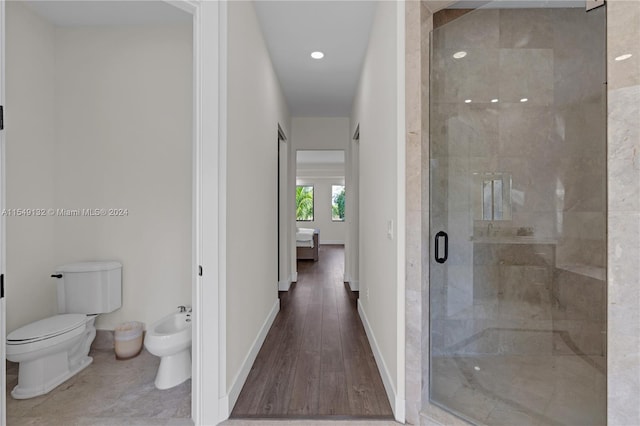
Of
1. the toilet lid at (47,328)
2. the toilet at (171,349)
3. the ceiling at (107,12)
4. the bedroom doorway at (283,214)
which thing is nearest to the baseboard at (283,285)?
the bedroom doorway at (283,214)

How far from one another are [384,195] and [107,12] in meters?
2.71

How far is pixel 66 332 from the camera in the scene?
2057 millimetres

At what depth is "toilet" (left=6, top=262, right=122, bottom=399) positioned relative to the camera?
1.92 metres

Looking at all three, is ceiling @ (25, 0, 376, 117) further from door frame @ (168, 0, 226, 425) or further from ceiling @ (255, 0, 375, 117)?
door frame @ (168, 0, 226, 425)

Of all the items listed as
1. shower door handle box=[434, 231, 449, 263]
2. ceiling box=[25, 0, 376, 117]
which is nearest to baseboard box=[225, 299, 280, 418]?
shower door handle box=[434, 231, 449, 263]

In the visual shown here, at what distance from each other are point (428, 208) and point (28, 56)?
3294 millimetres

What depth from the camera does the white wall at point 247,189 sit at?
5.97 ft

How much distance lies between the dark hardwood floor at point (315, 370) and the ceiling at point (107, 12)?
297 centimetres

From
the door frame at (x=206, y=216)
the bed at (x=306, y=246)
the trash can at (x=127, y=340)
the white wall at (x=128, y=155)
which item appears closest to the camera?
the door frame at (x=206, y=216)

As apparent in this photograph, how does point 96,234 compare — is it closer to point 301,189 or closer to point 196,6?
point 196,6

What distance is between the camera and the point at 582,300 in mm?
1710

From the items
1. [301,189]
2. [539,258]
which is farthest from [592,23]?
[301,189]
